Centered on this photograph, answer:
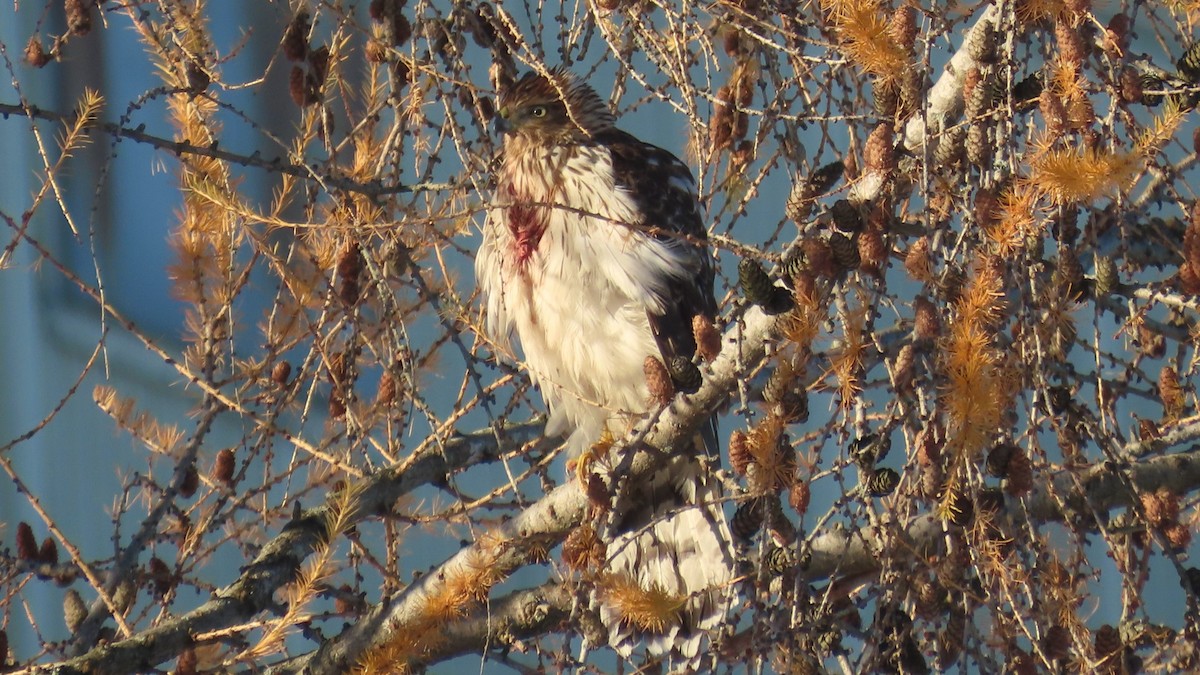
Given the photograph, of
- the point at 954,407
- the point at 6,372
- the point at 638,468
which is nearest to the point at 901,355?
the point at 954,407

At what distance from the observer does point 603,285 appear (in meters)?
2.70

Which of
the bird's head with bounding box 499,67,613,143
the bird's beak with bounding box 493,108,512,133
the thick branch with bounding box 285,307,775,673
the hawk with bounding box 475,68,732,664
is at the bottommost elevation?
the thick branch with bounding box 285,307,775,673

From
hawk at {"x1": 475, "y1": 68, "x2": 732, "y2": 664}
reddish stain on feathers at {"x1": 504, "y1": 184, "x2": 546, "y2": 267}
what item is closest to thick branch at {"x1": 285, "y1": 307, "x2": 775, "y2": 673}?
hawk at {"x1": 475, "y1": 68, "x2": 732, "y2": 664}

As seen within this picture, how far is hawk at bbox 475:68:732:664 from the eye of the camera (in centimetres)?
268

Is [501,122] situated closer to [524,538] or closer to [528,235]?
[528,235]

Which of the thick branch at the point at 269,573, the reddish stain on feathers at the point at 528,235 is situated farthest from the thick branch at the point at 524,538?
the reddish stain on feathers at the point at 528,235

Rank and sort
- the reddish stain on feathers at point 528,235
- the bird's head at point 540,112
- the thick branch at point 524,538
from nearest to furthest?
the thick branch at point 524,538
the reddish stain on feathers at point 528,235
the bird's head at point 540,112

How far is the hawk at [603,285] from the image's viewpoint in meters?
2.68

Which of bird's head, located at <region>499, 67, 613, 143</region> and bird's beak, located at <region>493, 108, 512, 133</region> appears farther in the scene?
bird's head, located at <region>499, 67, 613, 143</region>

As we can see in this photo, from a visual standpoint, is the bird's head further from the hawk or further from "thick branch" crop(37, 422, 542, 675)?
"thick branch" crop(37, 422, 542, 675)

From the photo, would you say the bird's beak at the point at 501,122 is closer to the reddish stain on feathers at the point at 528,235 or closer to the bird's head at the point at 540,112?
the bird's head at the point at 540,112

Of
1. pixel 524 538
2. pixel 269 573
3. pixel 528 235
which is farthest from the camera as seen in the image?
pixel 528 235

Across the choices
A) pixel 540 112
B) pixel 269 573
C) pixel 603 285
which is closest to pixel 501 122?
pixel 540 112

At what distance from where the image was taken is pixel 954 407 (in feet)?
4.11
